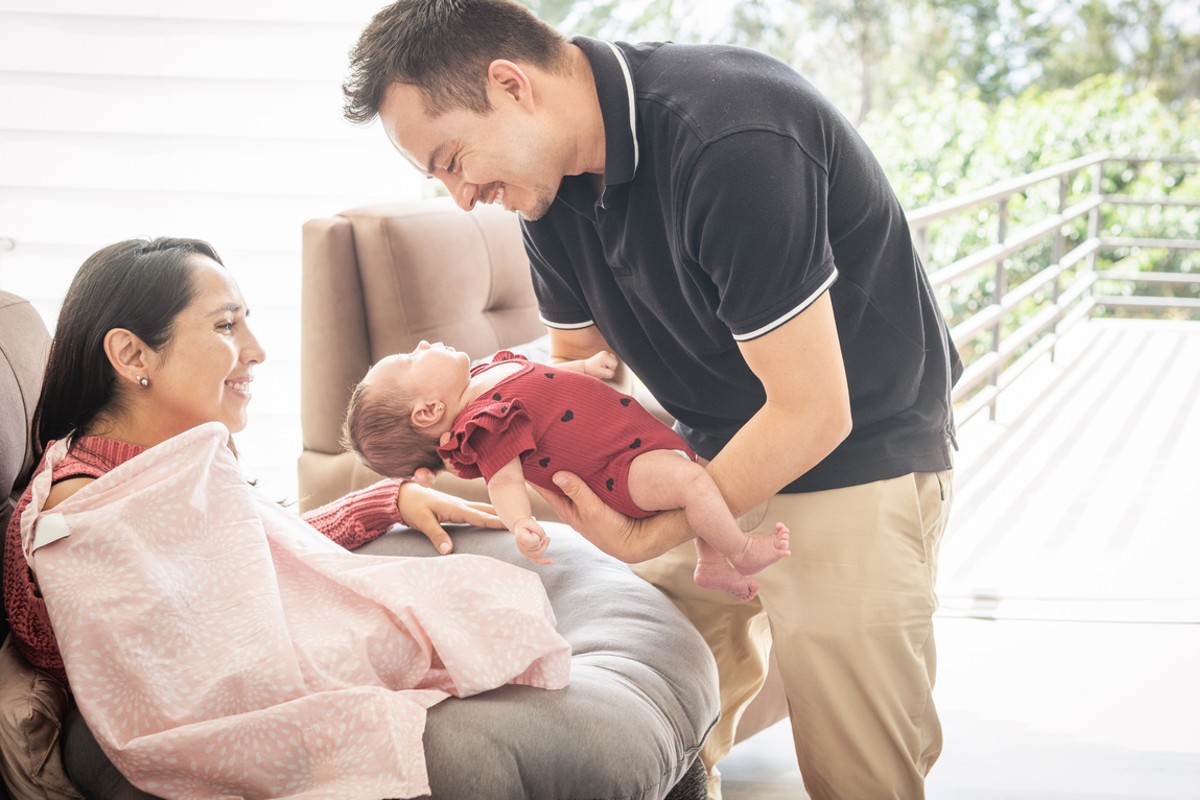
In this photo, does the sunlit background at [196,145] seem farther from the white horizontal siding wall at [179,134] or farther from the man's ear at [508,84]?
the man's ear at [508,84]

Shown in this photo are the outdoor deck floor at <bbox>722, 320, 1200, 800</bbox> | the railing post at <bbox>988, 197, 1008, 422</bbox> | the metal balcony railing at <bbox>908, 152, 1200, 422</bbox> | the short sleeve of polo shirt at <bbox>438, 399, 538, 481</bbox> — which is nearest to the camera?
the short sleeve of polo shirt at <bbox>438, 399, 538, 481</bbox>

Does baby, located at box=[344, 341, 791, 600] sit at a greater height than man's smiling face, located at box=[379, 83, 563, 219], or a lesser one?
lesser

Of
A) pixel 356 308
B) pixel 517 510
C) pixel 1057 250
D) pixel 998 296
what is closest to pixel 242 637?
pixel 517 510

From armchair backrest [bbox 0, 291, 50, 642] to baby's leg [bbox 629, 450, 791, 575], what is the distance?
82cm

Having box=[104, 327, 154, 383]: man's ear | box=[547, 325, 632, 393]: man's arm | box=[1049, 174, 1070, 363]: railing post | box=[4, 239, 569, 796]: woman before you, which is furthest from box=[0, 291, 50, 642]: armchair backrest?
box=[1049, 174, 1070, 363]: railing post

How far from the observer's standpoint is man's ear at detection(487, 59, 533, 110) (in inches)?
48.3

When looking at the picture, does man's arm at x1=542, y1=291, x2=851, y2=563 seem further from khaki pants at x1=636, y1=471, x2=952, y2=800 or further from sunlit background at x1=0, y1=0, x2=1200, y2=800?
sunlit background at x1=0, y1=0, x2=1200, y2=800

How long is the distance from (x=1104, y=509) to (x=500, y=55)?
2958 mm

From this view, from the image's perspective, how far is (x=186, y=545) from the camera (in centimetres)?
127

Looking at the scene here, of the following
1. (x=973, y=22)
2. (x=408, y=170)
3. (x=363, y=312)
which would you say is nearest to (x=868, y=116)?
(x=973, y=22)

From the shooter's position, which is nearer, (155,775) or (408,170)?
(155,775)

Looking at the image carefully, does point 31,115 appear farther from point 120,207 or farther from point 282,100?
point 282,100

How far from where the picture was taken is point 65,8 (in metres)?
2.68

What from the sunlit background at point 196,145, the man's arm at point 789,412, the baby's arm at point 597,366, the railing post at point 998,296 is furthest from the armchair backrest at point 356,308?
the railing post at point 998,296
